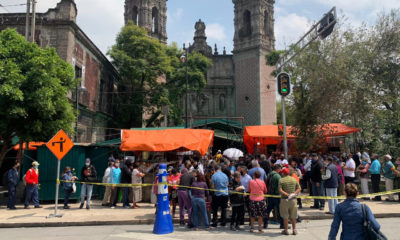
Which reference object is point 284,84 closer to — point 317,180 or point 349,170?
point 317,180

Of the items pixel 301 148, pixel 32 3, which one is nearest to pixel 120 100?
pixel 32 3

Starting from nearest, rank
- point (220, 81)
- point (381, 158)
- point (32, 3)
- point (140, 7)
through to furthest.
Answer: point (32, 3)
point (381, 158)
point (140, 7)
point (220, 81)

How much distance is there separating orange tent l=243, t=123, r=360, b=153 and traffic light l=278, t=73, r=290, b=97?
6352mm

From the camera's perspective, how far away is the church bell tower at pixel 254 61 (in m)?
42.1

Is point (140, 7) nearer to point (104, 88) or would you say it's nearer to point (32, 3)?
point (104, 88)

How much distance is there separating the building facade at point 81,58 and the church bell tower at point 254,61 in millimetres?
21022

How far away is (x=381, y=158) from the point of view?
17.8 meters

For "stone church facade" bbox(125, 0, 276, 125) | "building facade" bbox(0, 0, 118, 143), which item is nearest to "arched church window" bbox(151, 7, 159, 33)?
"stone church facade" bbox(125, 0, 276, 125)

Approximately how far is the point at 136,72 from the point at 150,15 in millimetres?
16086

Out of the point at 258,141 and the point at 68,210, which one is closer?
→ the point at 68,210

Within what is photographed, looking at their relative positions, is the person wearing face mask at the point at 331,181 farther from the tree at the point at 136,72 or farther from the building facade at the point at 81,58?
the tree at the point at 136,72

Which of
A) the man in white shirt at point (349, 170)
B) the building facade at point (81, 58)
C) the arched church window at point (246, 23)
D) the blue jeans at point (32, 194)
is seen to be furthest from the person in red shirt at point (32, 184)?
the arched church window at point (246, 23)

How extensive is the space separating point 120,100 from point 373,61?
2195cm

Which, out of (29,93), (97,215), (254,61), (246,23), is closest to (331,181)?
(97,215)
